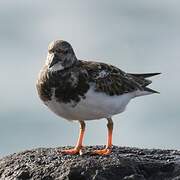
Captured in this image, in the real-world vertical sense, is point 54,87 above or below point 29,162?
above

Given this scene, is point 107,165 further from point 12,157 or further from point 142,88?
point 142,88

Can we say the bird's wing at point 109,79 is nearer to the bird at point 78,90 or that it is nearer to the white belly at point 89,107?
the bird at point 78,90

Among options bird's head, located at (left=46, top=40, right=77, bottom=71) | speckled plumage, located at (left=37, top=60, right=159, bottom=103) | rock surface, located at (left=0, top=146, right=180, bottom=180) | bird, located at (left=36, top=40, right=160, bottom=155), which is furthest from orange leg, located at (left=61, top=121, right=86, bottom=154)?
bird's head, located at (left=46, top=40, right=77, bottom=71)

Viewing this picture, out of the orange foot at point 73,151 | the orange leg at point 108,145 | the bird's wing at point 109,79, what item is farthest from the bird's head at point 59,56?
the orange foot at point 73,151

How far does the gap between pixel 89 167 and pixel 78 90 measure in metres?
1.64

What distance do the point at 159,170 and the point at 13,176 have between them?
174 cm

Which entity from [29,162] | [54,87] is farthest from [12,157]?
[54,87]

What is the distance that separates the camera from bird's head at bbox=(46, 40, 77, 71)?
11.1 m

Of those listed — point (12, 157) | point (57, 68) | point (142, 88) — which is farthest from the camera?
point (142, 88)

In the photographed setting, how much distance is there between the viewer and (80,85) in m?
10.8

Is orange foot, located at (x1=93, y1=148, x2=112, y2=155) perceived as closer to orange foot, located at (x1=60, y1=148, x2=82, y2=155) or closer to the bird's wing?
orange foot, located at (x1=60, y1=148, x2=82, y2=155)

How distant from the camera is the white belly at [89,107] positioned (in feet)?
35.2

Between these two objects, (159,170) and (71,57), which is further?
(71,57)

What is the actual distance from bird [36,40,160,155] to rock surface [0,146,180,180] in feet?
1.73
